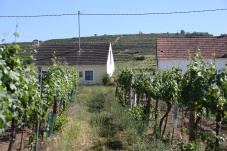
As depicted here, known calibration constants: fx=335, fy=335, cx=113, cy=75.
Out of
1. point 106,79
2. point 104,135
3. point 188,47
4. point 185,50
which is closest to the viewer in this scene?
point 104,135

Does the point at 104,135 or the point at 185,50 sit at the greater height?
the point at 185,50

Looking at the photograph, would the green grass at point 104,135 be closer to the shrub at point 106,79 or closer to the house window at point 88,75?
the shrub at point 106,79

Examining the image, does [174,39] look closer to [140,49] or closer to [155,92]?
[155,92]

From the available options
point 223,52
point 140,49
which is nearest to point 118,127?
point 223,52

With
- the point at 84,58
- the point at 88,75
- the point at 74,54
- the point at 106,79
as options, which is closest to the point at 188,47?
the point at 106,79

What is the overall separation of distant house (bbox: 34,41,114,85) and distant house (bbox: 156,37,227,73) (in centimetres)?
599

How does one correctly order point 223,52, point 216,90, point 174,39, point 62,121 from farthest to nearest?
point 174,39 < point 223,52 < point 62,121 < point 216,90

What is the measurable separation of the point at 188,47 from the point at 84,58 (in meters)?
9.97

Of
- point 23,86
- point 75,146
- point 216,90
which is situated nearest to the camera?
point 23,86

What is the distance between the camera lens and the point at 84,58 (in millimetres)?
32625

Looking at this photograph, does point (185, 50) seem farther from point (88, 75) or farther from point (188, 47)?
point (88, 75)

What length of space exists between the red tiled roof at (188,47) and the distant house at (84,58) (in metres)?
5.94

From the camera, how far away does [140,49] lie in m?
77.0

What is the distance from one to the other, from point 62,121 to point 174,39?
72.6ft
